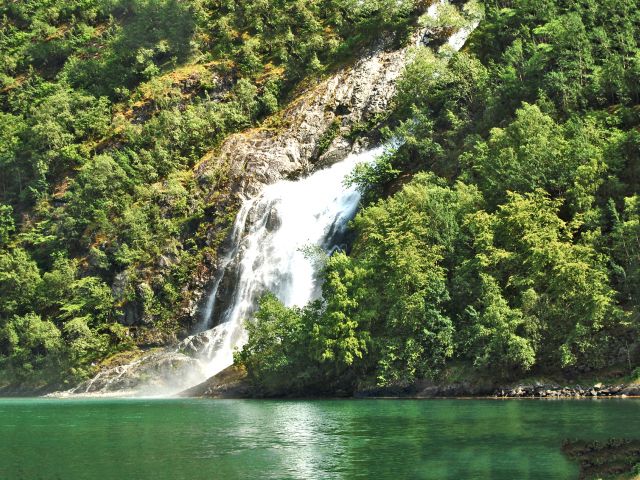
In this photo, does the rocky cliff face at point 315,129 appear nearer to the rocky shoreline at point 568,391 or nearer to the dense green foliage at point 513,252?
the dense green foliage at point 513,252

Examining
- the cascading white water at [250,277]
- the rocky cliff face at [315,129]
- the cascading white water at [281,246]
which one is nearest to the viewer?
the cascading white water at [250,277]

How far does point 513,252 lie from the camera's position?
4703 centimetres

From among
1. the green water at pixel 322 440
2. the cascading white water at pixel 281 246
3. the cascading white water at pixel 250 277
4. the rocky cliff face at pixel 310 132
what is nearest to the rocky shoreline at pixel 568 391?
the green water at pixel 322 440

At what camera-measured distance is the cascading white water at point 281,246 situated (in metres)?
65.0

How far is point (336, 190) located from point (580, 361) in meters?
35.8

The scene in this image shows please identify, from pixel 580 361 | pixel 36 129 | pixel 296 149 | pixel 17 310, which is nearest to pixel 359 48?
pixel 296 149

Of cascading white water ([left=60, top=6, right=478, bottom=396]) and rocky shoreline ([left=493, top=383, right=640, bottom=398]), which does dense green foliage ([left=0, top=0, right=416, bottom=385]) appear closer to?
cascading white water ([left=60, top=6, right=478, bottom=396])

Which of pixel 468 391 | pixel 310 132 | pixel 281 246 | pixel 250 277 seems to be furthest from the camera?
pixel 310 132

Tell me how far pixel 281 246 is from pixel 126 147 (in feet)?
116

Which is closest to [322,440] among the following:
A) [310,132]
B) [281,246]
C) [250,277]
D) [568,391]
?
[568,391]

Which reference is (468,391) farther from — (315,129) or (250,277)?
(315,129)

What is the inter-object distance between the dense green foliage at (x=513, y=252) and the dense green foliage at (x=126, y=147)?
27.4 meters

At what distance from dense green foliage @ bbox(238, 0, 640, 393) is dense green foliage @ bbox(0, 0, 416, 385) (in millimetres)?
27444

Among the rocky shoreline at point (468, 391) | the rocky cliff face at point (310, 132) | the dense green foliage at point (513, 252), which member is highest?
the rocky cliff face at point (310, 132)
